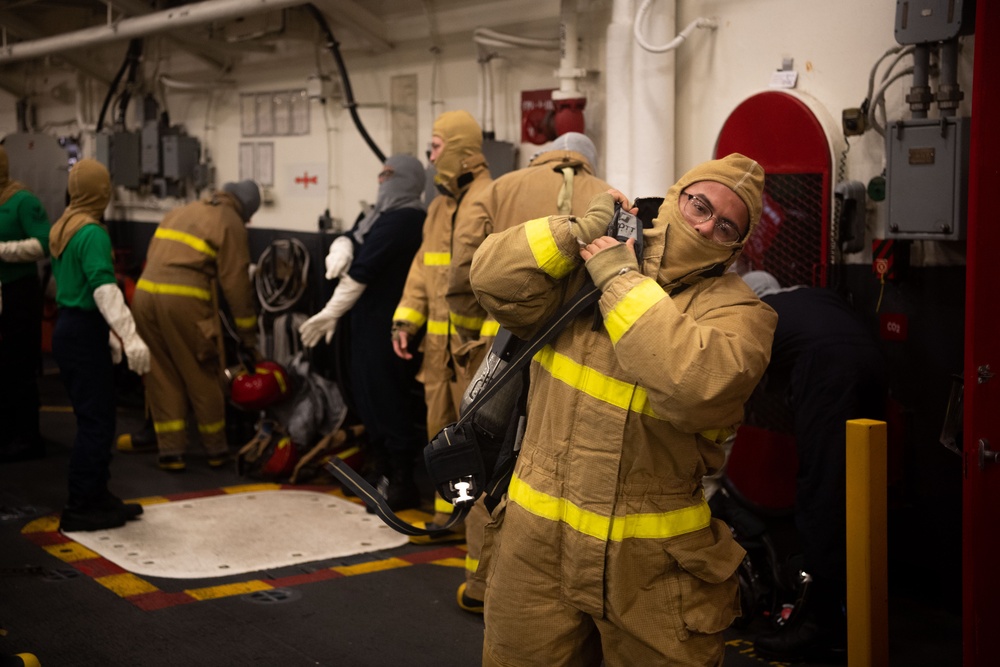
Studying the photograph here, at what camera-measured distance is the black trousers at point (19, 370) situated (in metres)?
7.24

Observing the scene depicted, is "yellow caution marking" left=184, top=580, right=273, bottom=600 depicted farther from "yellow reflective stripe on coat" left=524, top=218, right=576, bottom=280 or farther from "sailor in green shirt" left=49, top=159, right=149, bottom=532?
"yellow reflective stripe on coat" left=524, top=218, right=576, bottom=280

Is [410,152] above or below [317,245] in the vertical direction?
above

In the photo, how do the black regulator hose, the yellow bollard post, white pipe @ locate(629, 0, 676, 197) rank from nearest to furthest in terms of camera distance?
1. the yellow bollard post
2. white pipe @ locate(629, 0, 676, 197)
3. the black regulator hose

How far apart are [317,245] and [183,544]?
340cm

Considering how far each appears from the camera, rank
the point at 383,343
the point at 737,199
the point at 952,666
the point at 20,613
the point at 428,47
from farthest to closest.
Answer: the point at 428,47 → the point at 383,343 → the point at 20,613 → the point at 952,666 → the point at 737,199

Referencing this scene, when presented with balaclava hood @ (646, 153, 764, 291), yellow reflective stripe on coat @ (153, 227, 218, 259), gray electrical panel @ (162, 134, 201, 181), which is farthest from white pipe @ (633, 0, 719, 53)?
gray electrical panel @ (162, 134, 201, 181)

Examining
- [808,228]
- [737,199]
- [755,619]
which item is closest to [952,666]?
[755,619]

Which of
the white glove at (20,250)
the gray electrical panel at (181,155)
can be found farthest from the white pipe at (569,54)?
the gray electrical panel at (181,155)

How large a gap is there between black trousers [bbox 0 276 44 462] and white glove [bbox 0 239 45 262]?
0.25 meters

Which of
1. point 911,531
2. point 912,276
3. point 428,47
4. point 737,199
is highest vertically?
point 428,47

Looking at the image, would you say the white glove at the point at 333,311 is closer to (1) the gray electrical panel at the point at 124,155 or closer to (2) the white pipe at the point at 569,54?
(2) the white pipe at the point at 569,54

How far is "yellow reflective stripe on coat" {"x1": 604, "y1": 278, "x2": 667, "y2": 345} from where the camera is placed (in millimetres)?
2453

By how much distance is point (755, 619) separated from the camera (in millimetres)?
4645

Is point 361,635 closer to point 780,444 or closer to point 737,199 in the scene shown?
point 780,444
